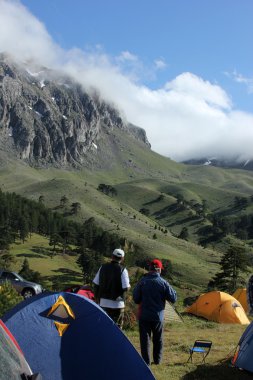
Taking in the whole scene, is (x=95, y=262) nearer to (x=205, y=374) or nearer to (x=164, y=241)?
(x=164, y=241)

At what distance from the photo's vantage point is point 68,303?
26.7ft

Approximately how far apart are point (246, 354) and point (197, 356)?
2.24m

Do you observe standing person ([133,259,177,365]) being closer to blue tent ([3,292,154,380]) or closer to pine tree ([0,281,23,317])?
blue tent ([3,292,154,380])

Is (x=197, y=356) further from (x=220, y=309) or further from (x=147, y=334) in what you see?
(x=220, y=309)

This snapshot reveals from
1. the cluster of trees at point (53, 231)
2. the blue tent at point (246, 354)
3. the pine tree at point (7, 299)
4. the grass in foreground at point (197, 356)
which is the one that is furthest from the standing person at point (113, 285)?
the cluster of trees at point (53, 231)

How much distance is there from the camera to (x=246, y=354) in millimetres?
9508

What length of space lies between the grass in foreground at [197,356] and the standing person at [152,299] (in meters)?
0.78

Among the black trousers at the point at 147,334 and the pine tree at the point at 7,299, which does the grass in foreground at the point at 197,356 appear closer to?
the black trousers at the point at 147,334

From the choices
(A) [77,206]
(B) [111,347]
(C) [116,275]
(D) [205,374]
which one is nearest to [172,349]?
(D) [205,374]

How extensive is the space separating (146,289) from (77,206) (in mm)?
176849

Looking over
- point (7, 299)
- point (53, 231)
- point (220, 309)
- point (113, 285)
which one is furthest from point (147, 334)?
point (53, 231)

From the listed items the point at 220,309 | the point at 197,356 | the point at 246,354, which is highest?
the point at 246,354

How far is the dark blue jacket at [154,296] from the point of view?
32.2ft

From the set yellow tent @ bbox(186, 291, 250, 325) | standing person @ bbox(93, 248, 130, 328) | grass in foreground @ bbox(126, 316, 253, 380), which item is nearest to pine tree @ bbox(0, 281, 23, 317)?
grass in foreground @ bbox(126, 316, 253, 380)
